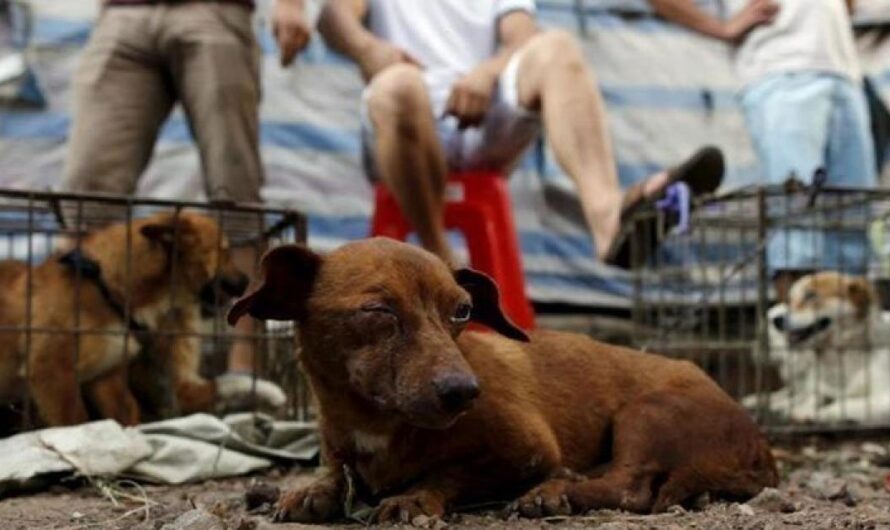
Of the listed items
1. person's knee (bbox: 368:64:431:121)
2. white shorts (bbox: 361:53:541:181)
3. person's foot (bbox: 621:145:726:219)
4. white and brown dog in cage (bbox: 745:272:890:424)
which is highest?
person's knee (bbox: 368:64:431:121)

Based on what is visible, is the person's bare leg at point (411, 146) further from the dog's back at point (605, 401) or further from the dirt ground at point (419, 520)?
the dog's back at point (605, 401)

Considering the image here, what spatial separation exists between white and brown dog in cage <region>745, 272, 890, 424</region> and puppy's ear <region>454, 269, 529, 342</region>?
243cm

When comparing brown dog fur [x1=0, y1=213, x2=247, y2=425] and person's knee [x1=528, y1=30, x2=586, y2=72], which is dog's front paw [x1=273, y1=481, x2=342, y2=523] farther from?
person's knee [x1=528, y1=30, x2=586, y2=72]

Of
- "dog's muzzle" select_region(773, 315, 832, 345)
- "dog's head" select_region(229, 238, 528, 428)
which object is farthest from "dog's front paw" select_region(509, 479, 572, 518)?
"dog's muzzle" select_region(773, 315, 832, 345)

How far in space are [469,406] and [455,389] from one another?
0.21 feet

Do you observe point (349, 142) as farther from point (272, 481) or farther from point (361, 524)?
point (361, 524)

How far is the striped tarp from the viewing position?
5.43 metres

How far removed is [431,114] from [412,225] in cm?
32

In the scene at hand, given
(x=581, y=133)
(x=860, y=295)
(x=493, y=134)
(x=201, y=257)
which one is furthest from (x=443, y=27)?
(x=860, y=295)

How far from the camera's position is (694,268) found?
18.6 ft

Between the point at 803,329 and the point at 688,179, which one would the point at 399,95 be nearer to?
the point at 688,179

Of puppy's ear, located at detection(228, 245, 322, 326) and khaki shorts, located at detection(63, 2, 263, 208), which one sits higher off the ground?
khaki shorts, located at detection(63, 2, 263, 208)

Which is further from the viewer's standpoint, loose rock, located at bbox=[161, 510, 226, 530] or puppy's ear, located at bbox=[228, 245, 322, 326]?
puppy's ear, located at bbox=[228, 245, 322, 326]

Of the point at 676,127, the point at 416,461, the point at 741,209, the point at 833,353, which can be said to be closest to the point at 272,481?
the point at 416,461
